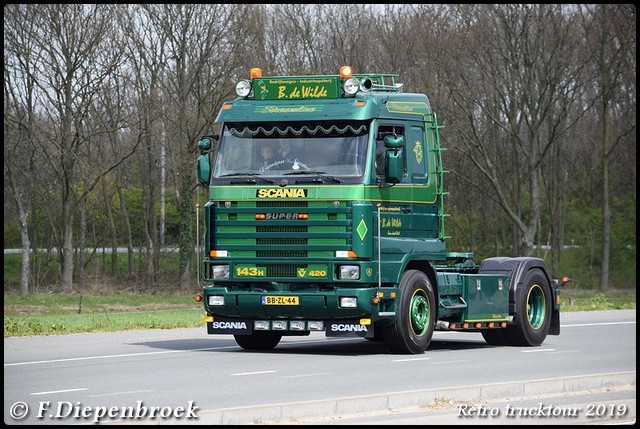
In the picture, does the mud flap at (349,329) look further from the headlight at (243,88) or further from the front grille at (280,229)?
the headlight at (243,88)

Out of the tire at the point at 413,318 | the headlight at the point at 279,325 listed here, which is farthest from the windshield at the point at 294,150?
the headlight at the point at 279,325

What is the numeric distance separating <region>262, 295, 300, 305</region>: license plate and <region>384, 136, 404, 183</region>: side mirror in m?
2.28

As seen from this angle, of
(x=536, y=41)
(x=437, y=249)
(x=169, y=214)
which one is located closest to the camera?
(x=437, y=249)

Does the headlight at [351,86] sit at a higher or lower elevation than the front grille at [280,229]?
higher

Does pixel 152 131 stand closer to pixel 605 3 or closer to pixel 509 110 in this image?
pixel 509 110

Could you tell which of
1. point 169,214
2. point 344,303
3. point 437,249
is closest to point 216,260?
point 344,303

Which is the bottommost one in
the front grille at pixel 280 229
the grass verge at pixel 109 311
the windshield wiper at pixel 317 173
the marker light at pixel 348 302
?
the grass verge at pixel 109 311

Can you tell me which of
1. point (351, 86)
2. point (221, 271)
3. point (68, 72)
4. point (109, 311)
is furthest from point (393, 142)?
point (68, 72)

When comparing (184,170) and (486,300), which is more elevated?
(184,170)

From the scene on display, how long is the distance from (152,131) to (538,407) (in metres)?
42.5

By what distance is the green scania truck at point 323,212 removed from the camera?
60.1ft

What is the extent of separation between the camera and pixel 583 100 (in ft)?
195

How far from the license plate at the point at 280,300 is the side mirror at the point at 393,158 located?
2.28m

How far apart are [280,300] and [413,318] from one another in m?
2.18
